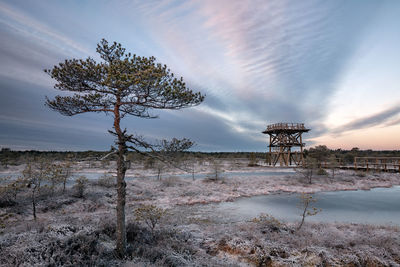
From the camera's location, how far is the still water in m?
14.2

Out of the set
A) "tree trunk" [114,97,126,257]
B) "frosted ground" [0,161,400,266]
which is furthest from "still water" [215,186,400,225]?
"tree trunk" [114,97,126,257]

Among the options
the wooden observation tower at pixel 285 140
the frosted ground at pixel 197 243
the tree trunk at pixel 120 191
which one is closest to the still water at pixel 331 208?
the frosted ground at pixel 197 243

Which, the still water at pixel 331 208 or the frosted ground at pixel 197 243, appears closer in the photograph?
the frosted ground at pixel 197 243

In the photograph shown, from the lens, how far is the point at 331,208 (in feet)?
55.9

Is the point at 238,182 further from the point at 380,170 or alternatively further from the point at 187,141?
the point at 380,170

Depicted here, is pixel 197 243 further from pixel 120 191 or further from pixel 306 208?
pixel 306 208

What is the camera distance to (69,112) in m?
8.09

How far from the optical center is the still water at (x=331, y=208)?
1420 centimetres

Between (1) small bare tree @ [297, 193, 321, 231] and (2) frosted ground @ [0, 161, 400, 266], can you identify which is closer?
(2) frosted ground @ [0, 161, 400, 266]

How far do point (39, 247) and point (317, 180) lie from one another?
107 ft

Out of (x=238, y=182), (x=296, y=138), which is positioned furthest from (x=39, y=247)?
(x=296, y=138)

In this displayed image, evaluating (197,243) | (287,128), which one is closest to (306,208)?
(197,243)

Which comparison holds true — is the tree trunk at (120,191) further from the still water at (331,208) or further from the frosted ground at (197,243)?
the still water at (331,208)

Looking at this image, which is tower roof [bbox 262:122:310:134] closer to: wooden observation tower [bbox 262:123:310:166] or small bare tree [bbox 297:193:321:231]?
wooden observation tower [bbox 262:123:310:166]
